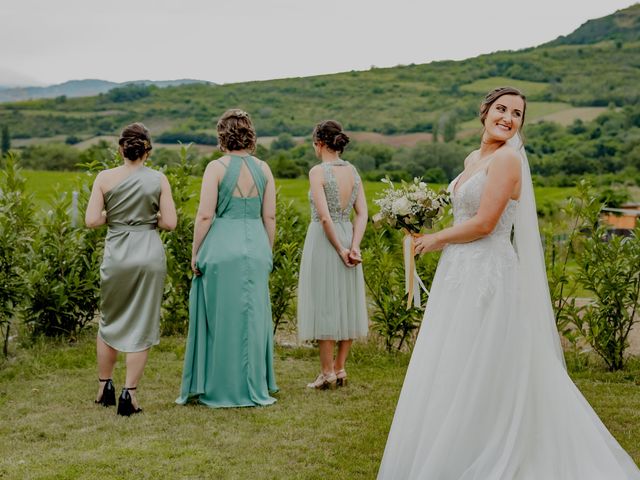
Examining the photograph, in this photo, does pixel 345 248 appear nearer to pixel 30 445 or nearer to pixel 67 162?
pixel 30 445

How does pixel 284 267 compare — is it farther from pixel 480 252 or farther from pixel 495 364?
pixel 495 364

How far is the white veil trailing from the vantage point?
4.47 m

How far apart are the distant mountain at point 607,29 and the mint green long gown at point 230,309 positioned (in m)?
74.9

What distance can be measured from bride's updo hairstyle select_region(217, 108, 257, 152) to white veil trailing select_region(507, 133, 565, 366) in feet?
7.79

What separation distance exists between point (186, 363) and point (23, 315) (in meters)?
2.85

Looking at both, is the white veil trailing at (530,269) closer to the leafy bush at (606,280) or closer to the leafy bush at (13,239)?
the leafy bush at (606,280)

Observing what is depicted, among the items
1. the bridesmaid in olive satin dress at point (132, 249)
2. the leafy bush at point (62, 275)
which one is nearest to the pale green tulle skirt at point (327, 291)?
the bridesmaid in olive satin dress at point (132, 249)

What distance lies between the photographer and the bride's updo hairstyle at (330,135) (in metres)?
6.59

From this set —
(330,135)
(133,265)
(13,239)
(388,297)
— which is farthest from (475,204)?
(13,239)

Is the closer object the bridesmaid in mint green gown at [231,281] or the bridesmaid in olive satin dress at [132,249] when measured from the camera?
the bridesmaid in olive satin dress at [132,249]

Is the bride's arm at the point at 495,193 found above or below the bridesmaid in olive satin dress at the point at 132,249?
above

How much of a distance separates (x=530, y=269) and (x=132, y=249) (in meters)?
2.97

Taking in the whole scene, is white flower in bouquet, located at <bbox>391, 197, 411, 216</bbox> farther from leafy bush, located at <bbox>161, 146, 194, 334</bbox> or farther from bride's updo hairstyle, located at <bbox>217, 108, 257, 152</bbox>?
leafy bush, located at <bbox>161, 146, 194, 334</bbox>

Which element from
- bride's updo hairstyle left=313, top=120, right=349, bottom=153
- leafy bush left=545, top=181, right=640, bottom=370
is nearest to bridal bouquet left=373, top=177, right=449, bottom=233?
bride's updo hairstyle left=313, top=120, right=349, bottom=153
